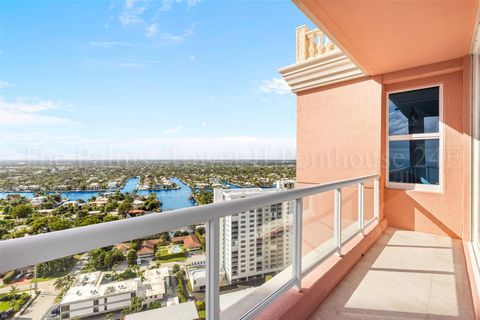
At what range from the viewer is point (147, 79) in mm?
25938

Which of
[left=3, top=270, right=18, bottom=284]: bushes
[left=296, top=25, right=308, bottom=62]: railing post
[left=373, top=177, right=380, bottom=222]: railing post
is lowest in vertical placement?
[left=373, top=177, right=380, bottom=222]: railing post

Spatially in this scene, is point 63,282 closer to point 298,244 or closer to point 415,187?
point 298,244

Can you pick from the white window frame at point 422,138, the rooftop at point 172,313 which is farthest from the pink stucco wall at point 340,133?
the rooftop at point 172,313

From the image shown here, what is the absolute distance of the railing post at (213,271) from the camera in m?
1.33

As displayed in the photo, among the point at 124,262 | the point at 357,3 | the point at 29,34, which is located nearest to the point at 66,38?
the point at 29,34

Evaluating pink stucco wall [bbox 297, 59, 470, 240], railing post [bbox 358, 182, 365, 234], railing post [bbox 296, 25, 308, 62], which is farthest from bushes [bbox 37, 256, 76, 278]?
railing post [bbox 296, 25, 308, 62]

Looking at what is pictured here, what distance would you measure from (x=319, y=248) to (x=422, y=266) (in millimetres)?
1483

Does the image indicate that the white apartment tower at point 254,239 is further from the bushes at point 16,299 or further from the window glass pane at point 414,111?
the window glass pane at point 414,111

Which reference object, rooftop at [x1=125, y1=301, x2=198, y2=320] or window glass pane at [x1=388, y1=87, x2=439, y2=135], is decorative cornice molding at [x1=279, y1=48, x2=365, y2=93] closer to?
window glass pane at [x1=388, y1=87, x2=439, y2=135]

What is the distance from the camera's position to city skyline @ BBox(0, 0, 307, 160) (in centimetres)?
972

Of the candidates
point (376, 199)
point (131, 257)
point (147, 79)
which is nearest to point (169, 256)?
point (131, 257)

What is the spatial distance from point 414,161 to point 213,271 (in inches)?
192

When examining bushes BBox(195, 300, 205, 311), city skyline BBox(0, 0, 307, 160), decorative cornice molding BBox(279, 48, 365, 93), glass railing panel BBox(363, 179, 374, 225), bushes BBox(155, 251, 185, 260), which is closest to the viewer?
bushes BBox(155, 251, 185, 260)

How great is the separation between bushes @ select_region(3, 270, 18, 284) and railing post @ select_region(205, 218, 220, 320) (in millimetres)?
784
